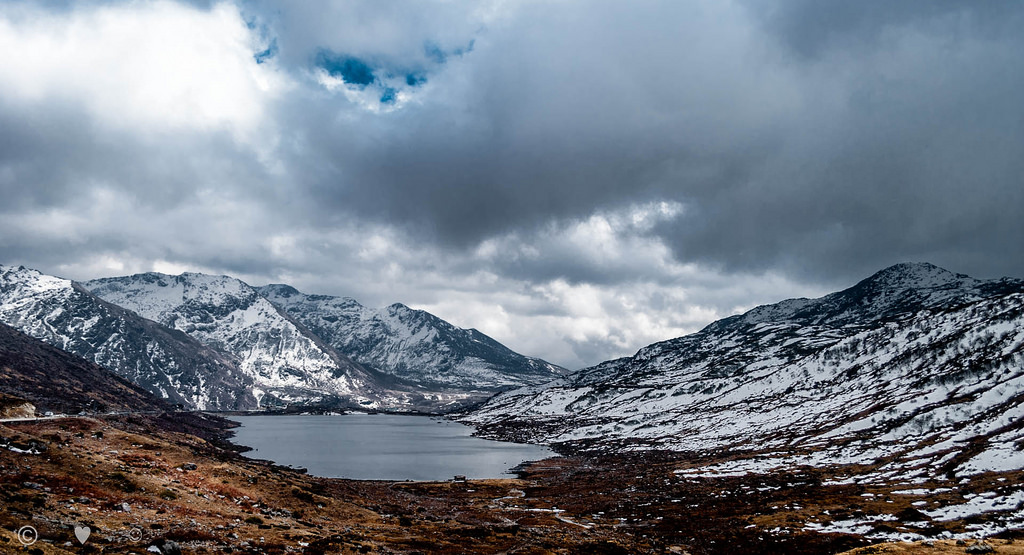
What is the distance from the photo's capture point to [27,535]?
108ft

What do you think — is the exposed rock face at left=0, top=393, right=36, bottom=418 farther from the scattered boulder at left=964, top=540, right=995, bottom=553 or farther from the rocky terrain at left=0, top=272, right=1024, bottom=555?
the scattered boulder at left=964, top=540, right=995, bottom=553

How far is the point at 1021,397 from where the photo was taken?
425ft

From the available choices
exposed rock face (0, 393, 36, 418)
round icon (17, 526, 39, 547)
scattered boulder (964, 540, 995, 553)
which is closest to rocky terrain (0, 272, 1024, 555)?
scattered boulder (964, 540, 995, 553)

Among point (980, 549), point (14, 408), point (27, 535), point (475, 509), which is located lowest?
point (475, 509)

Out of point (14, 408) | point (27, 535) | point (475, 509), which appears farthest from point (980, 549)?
point (14, 408)

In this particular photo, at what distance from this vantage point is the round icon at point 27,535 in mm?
30519

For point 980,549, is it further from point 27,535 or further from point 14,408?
point 14,408

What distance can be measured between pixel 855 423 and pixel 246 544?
16656 cm

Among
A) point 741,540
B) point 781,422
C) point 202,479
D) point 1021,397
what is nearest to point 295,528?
point 202,479

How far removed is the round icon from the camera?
30.5 meters

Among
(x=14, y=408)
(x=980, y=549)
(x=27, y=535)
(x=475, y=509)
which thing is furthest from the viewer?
(x=14, y=408)

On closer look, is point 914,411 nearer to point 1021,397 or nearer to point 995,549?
point 1021,397

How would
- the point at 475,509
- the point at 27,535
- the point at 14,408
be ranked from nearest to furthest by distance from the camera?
the point at 27,535 → the point at 475,509 → the point at 14,408

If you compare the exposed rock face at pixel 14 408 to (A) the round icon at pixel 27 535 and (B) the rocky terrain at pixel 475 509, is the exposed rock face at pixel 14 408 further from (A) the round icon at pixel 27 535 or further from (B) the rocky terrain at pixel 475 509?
(A) the round icon at pixel 27 535
